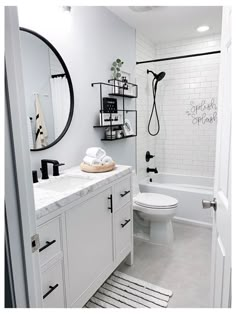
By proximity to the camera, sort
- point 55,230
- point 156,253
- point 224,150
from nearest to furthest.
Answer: point 224,150
point 55,230
point 156,253

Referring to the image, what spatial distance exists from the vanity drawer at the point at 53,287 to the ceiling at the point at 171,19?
2459 mm

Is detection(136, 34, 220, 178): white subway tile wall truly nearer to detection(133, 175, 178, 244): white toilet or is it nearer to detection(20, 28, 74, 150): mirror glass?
detection(133, 175, 178, 244): white toilet

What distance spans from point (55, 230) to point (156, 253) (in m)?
1.46

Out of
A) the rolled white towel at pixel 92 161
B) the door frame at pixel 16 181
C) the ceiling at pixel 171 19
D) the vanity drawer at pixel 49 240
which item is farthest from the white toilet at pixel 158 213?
the ceiling at pixel 171 19

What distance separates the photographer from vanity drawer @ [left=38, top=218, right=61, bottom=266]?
45.5 inches

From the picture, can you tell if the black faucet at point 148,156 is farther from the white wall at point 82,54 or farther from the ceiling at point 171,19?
the ceiling at point 171,19

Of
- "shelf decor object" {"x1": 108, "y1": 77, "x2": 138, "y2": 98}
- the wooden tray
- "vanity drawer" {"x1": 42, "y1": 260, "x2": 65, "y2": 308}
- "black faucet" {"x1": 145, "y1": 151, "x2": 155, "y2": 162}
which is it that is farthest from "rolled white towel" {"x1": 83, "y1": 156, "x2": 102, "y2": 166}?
"black faucet" {"x1": 145, "y1": 151, "x2": 155, "y2": 162}

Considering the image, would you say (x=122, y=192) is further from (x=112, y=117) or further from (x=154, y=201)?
(x=112, y=117)

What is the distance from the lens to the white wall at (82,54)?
1.75 meters

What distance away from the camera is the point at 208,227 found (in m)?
2.83

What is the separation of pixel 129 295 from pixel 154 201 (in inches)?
39.6

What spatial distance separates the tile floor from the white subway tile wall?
45.1 inches
